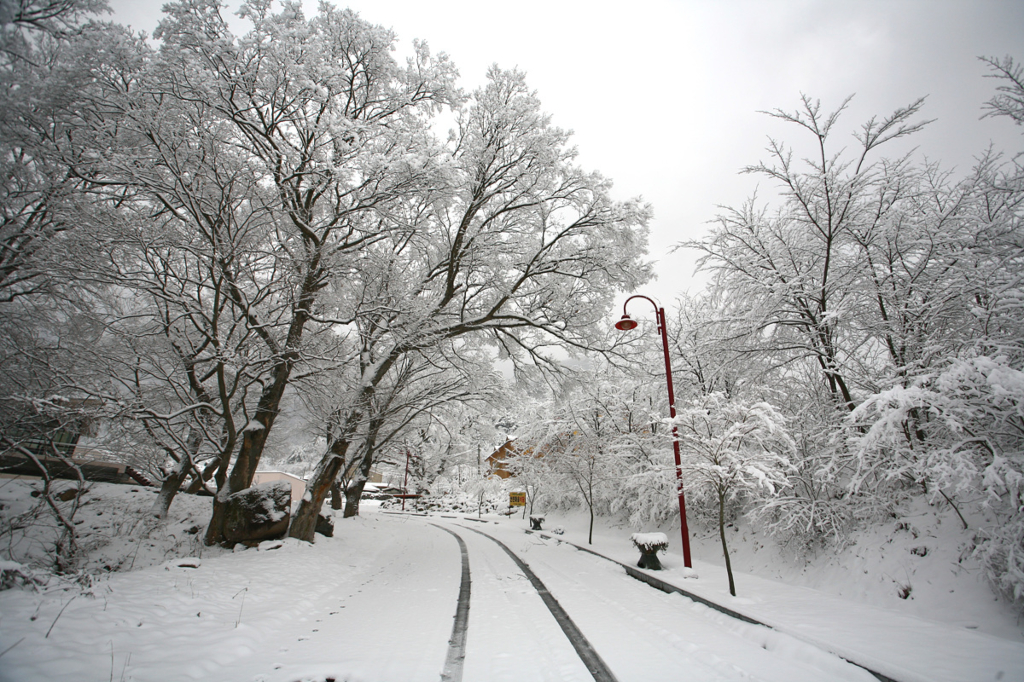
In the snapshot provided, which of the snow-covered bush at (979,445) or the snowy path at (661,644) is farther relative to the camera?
the snow-covered bush at (979,445)

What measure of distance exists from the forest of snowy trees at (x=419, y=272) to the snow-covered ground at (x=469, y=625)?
41.7 inches

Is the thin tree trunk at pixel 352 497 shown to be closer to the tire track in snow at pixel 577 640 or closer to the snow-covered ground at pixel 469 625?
the snow-covered ground at pixel 469 625

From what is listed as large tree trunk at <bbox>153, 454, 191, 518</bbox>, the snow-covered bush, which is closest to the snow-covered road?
the snow-covered bush

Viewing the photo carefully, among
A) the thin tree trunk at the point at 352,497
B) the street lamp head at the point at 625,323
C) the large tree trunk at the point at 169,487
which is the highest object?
the street lamp head at the point at 625,323

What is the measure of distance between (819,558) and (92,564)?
1371cm

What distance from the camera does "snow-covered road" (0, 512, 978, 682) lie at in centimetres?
337

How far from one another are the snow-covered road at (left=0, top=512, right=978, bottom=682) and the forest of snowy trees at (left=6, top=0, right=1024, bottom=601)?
210cm

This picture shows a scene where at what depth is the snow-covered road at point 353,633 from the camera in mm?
3369

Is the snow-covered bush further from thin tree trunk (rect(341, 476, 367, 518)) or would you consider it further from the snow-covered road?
thin tree trunk (rect(341, 476, 367, 518))

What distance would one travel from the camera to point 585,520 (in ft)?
65.8

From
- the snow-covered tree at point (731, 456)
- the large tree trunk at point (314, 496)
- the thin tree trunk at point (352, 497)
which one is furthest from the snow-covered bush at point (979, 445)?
the thin tree trunk at point (352, 497)

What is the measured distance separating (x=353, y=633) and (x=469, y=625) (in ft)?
4.58

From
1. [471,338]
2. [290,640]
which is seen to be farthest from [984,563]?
[471,338]

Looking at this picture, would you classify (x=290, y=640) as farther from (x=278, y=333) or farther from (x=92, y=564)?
(x=278, y=333)
